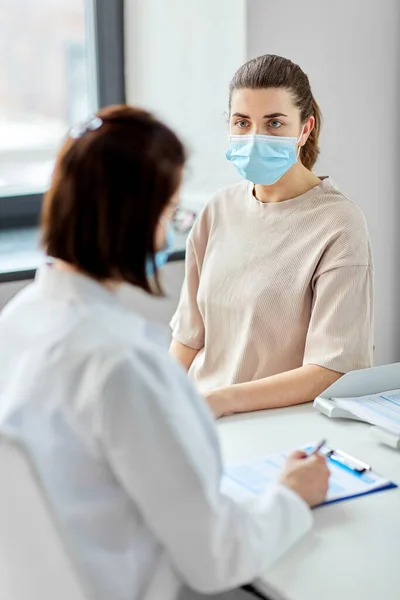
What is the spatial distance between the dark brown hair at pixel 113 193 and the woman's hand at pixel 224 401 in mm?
613

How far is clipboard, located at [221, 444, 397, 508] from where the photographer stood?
1.28 m

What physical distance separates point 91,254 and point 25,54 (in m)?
1.94

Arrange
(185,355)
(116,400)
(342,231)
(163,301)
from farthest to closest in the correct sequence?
(163,301) → (185,355) → (342,231) → (116,400)

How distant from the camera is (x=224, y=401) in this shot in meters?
1.64

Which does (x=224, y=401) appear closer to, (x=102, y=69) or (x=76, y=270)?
(x=76, y=270)

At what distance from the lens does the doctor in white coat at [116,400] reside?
0.97 meters

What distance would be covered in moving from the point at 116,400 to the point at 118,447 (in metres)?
0.05

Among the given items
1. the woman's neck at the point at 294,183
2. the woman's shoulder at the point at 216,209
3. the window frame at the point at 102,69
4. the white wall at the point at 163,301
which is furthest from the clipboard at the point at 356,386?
the window frame at the point at 102,69

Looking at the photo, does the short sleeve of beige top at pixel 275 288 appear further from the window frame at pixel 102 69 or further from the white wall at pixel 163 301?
the window frame at pixel 102 69

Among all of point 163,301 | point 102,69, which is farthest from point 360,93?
point 163,301

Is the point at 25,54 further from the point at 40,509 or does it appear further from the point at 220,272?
the point at 40,509

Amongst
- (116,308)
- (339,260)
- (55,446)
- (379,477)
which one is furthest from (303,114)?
(55,446)

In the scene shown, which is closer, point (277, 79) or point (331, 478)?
point (331, 478)

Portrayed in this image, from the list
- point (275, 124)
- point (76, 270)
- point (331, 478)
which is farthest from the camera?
point (275, 124)
